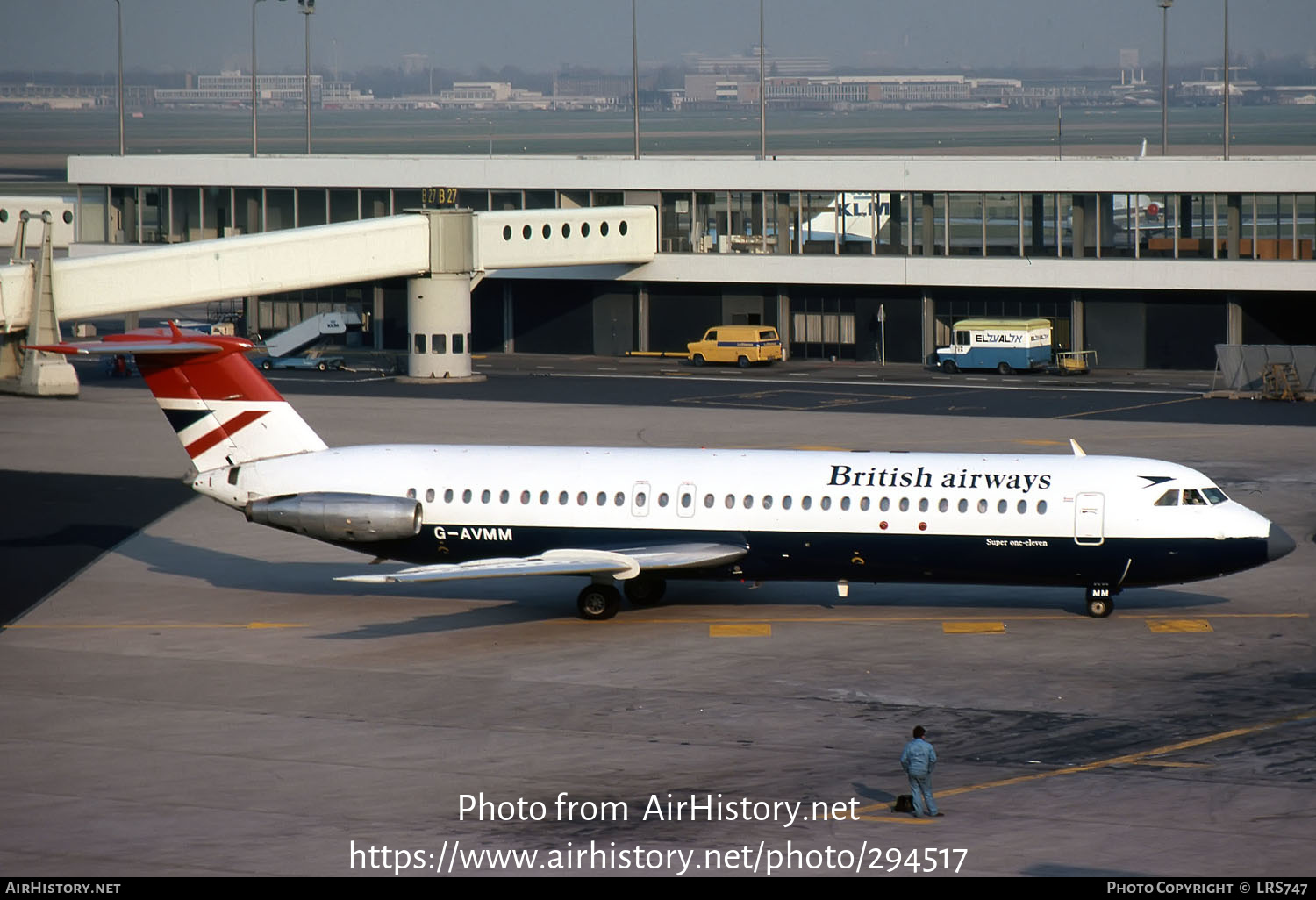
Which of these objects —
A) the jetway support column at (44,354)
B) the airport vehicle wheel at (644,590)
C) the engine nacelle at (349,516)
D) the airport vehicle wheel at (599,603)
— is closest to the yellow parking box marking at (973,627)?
the airport vehicle wheel at (644,590)

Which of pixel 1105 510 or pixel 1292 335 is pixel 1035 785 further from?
pixel 1292 335

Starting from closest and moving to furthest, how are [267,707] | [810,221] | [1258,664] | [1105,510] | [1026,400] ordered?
1. [267,707]
2. [1258,664]
3. [1105,510]
4. [1026,400]
5. [810,221]

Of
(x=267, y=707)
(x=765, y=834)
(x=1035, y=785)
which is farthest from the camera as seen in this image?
(x=267, y=707)

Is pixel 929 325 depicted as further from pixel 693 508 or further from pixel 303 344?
pixel 693 508

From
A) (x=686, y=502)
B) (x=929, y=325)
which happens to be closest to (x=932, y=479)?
(x=686, y=502)

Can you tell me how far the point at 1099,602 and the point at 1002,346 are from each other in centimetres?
5442

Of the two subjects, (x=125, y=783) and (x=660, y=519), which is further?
(x=660, y=519)

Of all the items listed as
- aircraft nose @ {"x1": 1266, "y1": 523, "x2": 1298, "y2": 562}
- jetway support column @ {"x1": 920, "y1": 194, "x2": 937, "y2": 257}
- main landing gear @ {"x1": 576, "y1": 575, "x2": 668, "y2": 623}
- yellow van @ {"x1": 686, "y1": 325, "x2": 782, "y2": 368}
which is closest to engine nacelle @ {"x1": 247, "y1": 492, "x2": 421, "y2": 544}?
main landing gear @ {"x1": 576, "y1": 575, "x2": 668, "y2": 623}

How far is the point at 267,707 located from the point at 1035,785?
14.0m

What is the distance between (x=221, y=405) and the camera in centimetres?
3984

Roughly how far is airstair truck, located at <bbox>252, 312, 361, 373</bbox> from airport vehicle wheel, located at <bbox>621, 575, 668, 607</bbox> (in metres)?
57.3

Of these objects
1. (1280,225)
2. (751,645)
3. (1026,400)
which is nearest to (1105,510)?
(751,645)

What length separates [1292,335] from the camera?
9100 centimetres

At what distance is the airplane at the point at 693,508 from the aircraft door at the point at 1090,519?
0.04m
